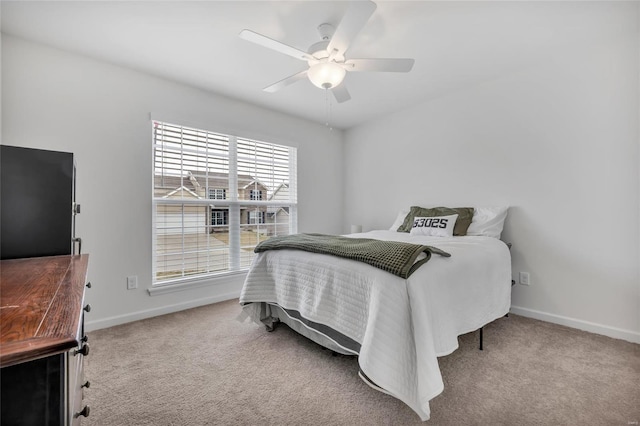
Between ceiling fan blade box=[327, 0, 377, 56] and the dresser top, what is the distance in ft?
5.46

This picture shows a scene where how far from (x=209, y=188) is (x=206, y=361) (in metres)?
1.84

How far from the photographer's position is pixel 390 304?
1.43 m

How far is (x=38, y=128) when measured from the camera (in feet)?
7.42

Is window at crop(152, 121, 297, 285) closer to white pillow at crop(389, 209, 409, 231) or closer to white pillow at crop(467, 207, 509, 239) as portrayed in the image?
white pillow at crop(389, 209, 409, 231)

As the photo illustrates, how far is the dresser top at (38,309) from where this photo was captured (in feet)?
1.53

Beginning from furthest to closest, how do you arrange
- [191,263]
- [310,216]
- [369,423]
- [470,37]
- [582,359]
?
[310,216] < [191,263] < [470,37] < [582,359] < [369,423]

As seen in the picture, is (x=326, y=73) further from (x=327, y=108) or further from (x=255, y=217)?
(x=255, y=217)

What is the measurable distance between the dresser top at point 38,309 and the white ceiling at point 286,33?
5.79 feet

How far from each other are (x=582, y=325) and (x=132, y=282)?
3967 millimetres

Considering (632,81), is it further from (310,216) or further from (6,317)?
(6,317)

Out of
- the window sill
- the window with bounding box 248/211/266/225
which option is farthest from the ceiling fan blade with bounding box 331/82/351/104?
the window sill

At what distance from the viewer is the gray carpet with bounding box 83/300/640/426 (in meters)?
1.42

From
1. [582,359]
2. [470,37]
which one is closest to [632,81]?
[470,37]

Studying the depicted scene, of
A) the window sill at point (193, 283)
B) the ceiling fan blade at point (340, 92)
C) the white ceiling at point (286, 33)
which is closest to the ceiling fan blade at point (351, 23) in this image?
the white ceiling at point (286, 33)
